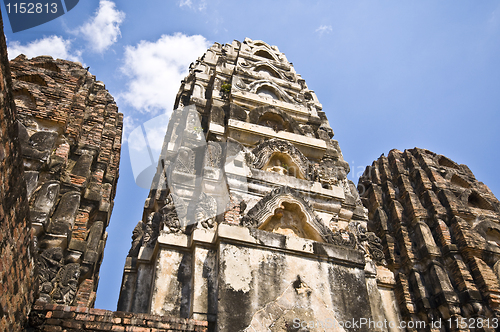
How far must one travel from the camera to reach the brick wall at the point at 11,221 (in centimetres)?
408

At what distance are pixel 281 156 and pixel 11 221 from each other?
6973 millimetres

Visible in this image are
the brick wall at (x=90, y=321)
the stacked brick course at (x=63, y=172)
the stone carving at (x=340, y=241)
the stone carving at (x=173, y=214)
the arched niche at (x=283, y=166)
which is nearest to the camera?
the brick wall at (x=90, y=321)

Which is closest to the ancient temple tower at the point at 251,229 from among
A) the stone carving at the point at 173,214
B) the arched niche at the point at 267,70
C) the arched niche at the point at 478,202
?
the stone carving at the point at 173,214

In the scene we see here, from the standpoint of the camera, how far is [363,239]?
30.7 ft

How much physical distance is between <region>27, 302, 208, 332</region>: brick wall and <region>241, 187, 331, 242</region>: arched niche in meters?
2.92

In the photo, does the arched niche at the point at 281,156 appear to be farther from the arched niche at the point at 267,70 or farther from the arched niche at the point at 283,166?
the arched niche at the point at 267,70

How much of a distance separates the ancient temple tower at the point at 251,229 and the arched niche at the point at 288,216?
0.02 m

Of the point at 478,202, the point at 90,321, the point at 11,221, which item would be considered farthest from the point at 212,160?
the point at 478,202

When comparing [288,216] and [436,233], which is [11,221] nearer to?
[288,216]

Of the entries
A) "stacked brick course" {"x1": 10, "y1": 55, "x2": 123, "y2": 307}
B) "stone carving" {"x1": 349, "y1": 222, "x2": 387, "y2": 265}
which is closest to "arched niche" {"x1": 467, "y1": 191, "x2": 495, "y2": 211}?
"stone carving" {"x1": 349, "y1": 222, "x2": 387, "y2": 265}

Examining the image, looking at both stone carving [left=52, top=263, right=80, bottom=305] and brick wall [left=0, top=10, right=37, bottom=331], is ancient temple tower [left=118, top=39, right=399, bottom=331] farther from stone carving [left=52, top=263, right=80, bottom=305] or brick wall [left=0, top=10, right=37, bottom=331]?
brick wall [left=0, top=10, right=37, bottom=331]

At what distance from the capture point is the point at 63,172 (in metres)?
7.96

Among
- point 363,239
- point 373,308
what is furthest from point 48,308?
point 363,239

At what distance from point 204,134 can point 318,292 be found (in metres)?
5.38
